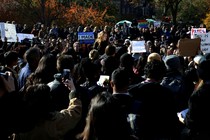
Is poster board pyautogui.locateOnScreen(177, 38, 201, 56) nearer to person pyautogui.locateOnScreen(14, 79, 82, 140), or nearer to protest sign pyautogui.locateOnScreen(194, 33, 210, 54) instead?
protest sign pyautogui.locateOnScreen(194, 33, 210, 54)

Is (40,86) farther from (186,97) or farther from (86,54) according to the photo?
(86,54)

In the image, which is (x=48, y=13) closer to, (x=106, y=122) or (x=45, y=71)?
(x=45, y=71)

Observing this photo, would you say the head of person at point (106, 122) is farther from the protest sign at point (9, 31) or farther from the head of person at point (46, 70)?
the protest sign at point (9, 31)

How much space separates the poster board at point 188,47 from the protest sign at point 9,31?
5473mm

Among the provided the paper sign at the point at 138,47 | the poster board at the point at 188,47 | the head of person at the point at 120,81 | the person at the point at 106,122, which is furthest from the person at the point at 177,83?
the paper sign at the point at 138,47

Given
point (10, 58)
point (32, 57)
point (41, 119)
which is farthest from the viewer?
point (10, 58)

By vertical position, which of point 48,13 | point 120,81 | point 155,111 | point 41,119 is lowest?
point 155,111

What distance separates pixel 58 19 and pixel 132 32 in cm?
1532

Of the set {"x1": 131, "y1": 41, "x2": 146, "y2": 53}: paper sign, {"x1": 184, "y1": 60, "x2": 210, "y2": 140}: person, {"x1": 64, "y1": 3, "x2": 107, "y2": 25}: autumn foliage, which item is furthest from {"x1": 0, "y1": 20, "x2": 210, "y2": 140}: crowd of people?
{"x1": 64, "y1": 3, "x2": 107, "y2": 25}: autumn foliage

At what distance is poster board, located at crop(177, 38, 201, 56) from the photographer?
341 inches

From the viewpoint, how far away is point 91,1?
46.9 m

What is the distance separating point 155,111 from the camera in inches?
181

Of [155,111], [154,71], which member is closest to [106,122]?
[155,111]

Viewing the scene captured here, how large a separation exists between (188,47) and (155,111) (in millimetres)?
4474
